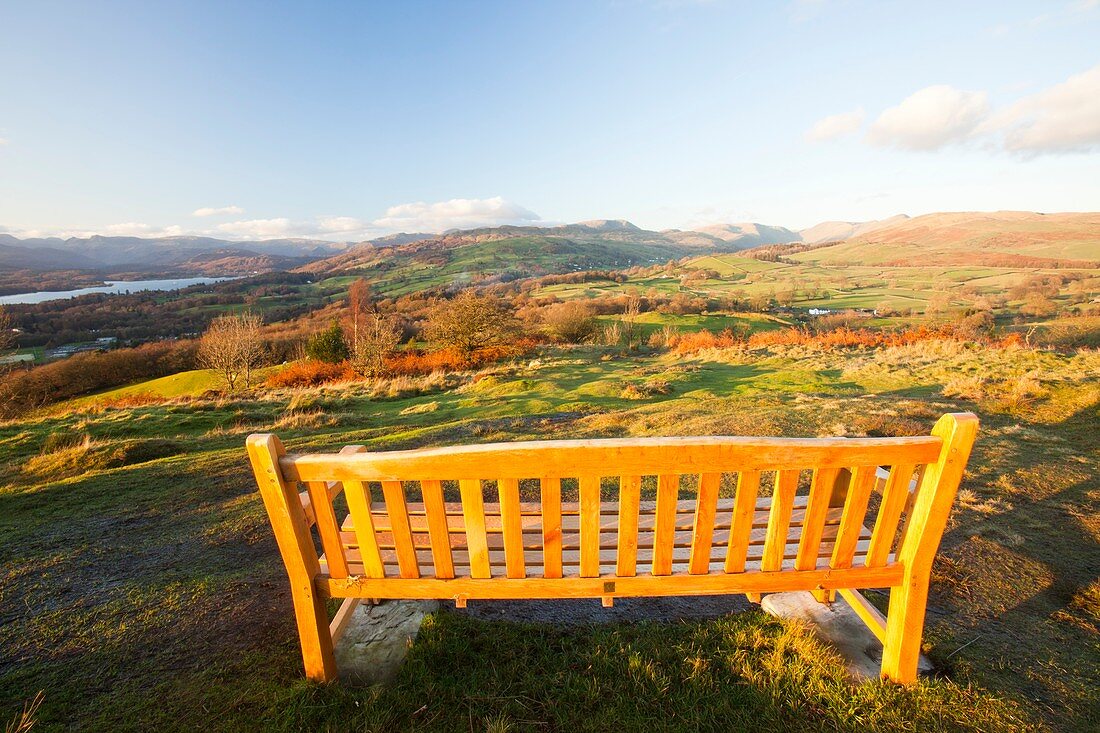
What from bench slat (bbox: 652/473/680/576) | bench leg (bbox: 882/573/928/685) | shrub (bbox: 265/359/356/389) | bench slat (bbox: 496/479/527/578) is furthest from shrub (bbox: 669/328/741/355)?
bench slat (bbox: 496/479/527/578)

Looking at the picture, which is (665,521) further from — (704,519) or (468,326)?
(468,326)

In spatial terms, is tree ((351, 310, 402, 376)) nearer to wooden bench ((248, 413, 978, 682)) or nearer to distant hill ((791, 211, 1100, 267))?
wooden bench ((248, 413, 978, 682))

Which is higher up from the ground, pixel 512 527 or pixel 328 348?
pixel 512 527

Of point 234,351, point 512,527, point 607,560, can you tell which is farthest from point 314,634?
point 234,351

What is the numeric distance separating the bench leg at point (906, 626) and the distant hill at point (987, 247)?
118351mm

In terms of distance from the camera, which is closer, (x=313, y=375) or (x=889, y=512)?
(x=889, y=512)

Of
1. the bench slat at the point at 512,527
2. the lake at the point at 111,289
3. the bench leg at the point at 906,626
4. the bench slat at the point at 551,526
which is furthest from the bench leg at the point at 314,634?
the lake at the point at 111,289

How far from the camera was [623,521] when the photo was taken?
230 cm

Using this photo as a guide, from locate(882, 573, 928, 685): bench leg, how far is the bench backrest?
6.4 inches

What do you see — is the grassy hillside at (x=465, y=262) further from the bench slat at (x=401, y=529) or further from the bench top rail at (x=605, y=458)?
the bench top rail at (x=605, y=458)

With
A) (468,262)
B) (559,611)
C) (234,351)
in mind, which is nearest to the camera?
(559,611)

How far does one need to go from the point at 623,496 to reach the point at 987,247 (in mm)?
164128

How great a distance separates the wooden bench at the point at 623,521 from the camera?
2.14m

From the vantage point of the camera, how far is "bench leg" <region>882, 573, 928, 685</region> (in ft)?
8.11
